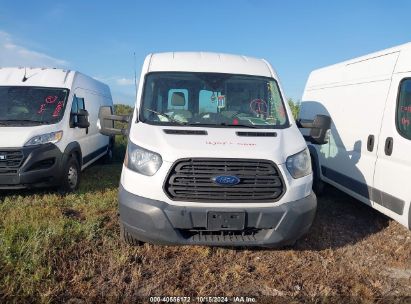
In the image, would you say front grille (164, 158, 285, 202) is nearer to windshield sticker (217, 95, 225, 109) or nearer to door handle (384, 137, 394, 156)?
windshield sticker (217, 95, 225, 109)

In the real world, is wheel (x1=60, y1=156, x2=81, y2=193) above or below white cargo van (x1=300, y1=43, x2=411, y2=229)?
below

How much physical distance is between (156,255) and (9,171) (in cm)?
319

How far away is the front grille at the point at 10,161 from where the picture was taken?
5.94 metres

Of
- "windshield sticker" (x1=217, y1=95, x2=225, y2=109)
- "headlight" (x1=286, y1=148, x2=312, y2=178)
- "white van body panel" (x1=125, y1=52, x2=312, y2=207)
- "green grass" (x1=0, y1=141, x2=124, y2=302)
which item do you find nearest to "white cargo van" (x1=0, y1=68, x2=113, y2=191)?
"green grass" (x1=0, y1=141, x2=124, y2=302)

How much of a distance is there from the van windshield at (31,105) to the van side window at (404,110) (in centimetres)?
542

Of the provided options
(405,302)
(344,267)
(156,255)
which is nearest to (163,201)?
(156,255)

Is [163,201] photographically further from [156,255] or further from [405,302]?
[405,302]

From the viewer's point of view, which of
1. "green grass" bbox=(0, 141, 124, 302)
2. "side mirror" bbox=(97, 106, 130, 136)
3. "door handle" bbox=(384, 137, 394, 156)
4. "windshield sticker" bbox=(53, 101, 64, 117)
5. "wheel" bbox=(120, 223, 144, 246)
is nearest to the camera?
"green grass" bbox=(0, 141, 124, 302)

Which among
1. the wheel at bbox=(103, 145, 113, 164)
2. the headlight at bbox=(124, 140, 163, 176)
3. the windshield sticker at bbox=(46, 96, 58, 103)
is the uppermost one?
the windshield sticker at bbox=(46, 96, 58, 103)

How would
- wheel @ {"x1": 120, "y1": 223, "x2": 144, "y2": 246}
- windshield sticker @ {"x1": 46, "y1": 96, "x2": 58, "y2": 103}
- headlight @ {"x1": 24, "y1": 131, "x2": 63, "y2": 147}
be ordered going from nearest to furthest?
wheel @ {"x1": 120, "y1": 223, "x2": 144, "y2": 246}
headlight @ {"x1": 24, "y1": 131, "x2": 63, "y2": 147}
windshield sticker @ {"x1": 46, "y1": 96, "x2": 58, "y2": 103}

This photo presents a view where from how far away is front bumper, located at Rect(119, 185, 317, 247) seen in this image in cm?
374

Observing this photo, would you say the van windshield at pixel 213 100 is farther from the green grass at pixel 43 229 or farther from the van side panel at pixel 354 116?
the green grass at pixel 43 229

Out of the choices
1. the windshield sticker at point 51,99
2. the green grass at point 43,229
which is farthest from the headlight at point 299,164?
the windshield sticker at point 51,99

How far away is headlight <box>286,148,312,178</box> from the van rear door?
1.27 meters
